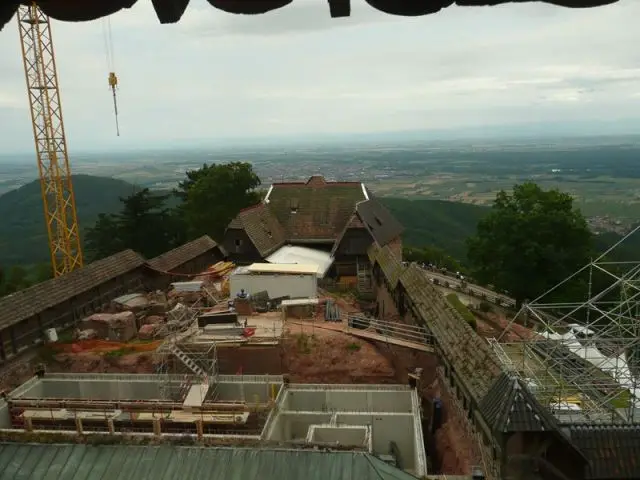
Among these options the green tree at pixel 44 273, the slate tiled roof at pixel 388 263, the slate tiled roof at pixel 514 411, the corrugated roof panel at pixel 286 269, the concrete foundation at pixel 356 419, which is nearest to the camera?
the slate tiled roof at pixel 514 411

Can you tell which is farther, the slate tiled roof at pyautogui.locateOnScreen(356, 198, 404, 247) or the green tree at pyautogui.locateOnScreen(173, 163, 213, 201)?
the green tree at pyautogui.locateOnScreen(173, 163, 213, 201)

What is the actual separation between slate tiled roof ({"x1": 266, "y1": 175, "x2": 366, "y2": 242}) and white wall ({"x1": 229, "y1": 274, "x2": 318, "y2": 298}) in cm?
1149

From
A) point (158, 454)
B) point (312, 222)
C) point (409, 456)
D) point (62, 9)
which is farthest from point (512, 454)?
point (312, 222)

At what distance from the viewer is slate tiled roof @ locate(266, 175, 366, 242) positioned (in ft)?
137

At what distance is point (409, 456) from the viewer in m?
19.0

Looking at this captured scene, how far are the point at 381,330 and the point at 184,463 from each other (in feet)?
50.8

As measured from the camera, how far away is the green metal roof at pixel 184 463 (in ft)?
29.5

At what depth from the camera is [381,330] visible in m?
24.3

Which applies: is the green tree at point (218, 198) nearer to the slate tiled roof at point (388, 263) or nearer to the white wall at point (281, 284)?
the slate tiled roof at point (388, 263)

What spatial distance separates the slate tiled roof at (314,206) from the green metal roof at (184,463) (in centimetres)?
3076

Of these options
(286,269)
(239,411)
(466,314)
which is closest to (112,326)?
(286,269)

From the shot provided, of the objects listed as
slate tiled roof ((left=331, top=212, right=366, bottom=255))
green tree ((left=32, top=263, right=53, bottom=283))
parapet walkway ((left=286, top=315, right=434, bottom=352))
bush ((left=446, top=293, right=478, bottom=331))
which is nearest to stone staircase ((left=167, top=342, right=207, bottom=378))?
parapet walkway ((left=286, top=315, right=434, bottom=352))

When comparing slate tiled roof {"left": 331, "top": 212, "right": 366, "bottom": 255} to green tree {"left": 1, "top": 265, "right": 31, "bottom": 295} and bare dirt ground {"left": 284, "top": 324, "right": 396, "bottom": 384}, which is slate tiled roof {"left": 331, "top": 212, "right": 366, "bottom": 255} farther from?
green tree {"left": 1, "top": 265, "right": 31, "bottom": 295}

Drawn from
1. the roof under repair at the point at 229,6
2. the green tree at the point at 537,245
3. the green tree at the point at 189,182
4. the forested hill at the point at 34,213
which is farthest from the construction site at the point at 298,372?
the forested hill at the point at 34,213
